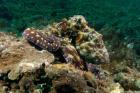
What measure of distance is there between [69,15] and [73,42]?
11.7m

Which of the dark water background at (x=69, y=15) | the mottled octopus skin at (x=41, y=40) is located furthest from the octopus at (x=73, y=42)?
the dark water background at (x=69, y=15)

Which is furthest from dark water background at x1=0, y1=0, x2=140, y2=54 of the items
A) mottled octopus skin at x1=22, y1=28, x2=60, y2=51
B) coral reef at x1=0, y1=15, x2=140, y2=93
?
mottled octopus skin at x1=22, y1=28, x2=60, y2=51

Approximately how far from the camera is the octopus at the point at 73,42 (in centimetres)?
693

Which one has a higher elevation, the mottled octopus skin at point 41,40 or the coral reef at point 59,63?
the mottled octopus skin at point 41,40

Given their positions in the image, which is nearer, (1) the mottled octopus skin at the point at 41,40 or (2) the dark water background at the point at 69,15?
(1) the mottled octopus skin at the point at 41,40

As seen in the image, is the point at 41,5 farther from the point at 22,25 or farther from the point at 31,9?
the point at 22,25

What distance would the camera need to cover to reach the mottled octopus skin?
6.86 meters

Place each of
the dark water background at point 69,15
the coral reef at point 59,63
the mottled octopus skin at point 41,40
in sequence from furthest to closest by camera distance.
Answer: the dark water background at point 69,15
the mottled octopus skin at point 41,40
the coral reef at point 59,63

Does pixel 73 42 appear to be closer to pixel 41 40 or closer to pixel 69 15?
pixel 41 40

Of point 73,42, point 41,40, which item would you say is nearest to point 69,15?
point 73,42

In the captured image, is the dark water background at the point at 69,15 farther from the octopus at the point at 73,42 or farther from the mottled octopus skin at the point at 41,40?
the mottled octopus skin at the point at 41,40

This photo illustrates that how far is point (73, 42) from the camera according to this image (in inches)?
314

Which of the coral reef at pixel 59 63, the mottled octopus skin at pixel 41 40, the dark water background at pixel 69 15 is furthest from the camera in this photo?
the dark water background at pixel 69 15

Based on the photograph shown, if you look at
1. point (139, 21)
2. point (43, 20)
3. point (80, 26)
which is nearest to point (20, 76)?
point (80, 26)
